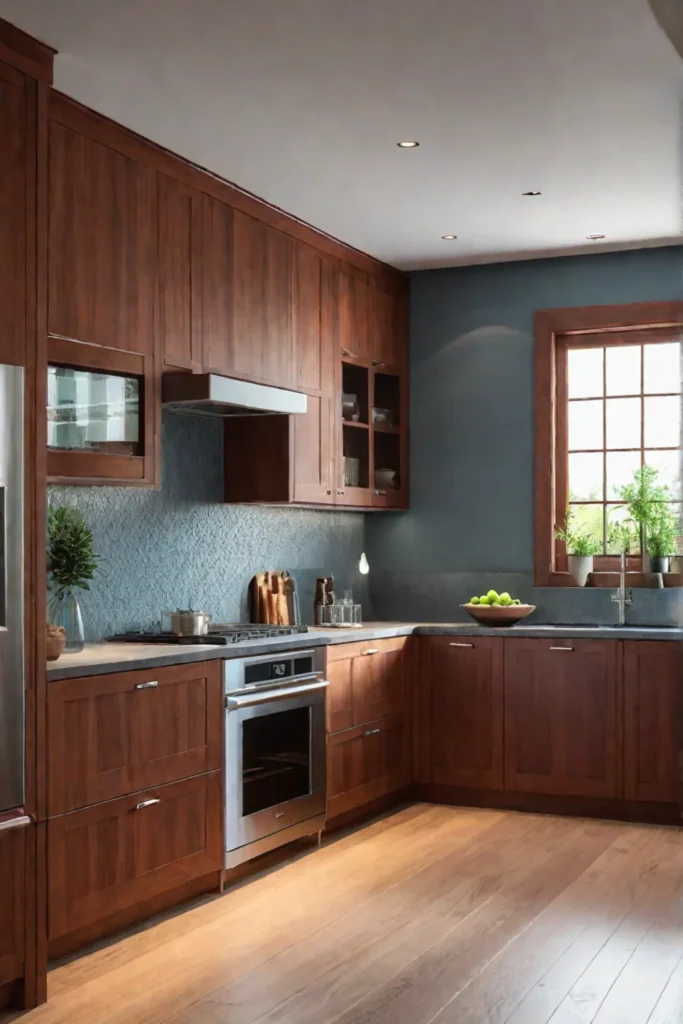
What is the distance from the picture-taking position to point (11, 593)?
3006mm

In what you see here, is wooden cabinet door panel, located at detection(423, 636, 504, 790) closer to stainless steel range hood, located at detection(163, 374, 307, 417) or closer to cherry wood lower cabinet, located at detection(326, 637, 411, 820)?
cherry wood lower cabinet, located at detection(326, 637, 411, 820)

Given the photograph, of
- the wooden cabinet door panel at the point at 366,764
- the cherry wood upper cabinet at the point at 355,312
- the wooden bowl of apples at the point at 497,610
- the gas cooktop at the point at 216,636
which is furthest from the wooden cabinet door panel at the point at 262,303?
the wooden cabinet door panel at the point at 366,764

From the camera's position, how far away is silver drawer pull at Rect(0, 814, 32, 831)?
2957 mm

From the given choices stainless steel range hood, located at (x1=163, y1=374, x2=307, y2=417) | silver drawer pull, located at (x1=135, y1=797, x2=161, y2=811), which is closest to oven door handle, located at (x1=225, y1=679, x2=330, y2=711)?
silver drawer pull, located at (x1=135, y1=797, x2=161, y2=811)

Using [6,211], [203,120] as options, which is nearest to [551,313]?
[203,120]

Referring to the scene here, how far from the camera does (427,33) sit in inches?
126

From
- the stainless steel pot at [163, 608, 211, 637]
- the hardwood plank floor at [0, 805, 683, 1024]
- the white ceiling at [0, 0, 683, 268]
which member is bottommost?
the hardwood plank floor at [0, 805, 683, 1024]

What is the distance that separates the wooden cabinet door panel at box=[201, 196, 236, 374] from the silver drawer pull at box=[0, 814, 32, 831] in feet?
6.33

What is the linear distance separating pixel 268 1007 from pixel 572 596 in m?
3.23

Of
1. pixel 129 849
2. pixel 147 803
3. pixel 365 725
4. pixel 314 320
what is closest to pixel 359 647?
pixel 365 725

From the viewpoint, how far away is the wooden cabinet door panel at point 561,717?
519 cm

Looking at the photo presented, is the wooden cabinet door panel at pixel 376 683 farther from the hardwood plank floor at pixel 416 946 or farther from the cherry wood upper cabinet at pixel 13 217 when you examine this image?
the cherry wood upper cabinet at pixel 13 217

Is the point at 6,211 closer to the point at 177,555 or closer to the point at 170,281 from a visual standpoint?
the point at 170,281

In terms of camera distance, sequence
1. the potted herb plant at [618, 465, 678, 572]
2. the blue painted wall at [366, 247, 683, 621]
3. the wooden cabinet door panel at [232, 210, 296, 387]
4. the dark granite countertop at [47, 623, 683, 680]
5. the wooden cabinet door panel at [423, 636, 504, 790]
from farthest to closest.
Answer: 1. the blue painted wall at [366, 247, 683, 621]
2. the potted herb plant at [618, 465, 678, 572]
3. the wooden cabinet door panel at [423, 636, 504, 790]
4. the wooden cabinet door panel at [232, 210, 296, 387]
5. the dark granite countertop at [47, 623, 683, 680]
